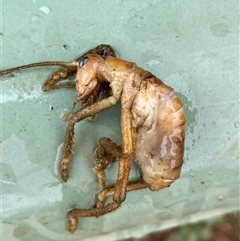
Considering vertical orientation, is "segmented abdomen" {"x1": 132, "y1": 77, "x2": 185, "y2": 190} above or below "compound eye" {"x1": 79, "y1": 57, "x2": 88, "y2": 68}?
below

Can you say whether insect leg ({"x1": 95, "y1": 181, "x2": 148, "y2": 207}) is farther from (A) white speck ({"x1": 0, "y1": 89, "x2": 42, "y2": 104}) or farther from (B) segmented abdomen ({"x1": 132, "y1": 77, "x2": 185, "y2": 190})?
(A) white speck ({"x1": 0, "y1": 89, "x2": 42, "y2": 104})

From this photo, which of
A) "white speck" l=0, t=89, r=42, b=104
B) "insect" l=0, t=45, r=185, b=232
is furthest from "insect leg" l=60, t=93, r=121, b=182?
"white speck" l=0, t=89, r=42, b=104

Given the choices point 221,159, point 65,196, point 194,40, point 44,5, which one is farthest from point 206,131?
point 44,5

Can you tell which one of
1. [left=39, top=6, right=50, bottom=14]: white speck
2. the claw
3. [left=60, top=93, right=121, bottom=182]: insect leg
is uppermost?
[left=39, top=6, right=50, bottom=14]: white speck

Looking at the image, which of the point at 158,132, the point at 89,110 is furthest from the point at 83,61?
the point at 158,132

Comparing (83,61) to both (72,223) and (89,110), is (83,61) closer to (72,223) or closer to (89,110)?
(89,110)

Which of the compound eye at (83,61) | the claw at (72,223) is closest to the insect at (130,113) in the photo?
the compound eye at (83,61)

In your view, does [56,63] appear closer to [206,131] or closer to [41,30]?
[41,30]
